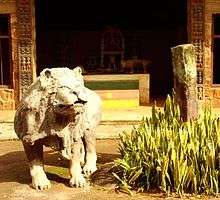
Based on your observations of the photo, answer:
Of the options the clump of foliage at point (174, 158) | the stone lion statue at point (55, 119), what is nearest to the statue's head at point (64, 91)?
the stone lion statue at point (55, 119)

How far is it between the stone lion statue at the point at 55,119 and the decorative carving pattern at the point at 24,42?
5.44 metres

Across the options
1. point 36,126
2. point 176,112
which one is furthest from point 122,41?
point 36,126

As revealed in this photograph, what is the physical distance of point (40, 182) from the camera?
6.93m

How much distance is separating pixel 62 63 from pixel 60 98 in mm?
10208

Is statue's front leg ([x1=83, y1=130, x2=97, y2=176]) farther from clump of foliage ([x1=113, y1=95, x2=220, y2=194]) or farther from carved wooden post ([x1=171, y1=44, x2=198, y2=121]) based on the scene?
carved wooden post ([x1=171, y1=44, x2=198, y2=121])

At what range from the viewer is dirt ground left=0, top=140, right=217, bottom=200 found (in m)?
6.66

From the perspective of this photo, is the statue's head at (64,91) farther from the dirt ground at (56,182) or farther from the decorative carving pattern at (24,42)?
the decorative carving pattern at (24,42)

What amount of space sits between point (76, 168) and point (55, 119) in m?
0.80

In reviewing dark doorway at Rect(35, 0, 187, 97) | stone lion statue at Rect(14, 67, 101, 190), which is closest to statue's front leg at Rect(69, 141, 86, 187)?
stone lion statue at Rect(14, 67, 101, 190)

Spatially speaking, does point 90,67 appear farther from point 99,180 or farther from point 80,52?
point 99,180

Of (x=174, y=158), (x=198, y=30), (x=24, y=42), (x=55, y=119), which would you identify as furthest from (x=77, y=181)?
(x=198, y=30)

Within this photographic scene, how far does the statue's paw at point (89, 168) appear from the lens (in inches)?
293

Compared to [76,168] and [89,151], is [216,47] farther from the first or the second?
[76,168]

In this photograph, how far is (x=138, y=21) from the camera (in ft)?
55.0
